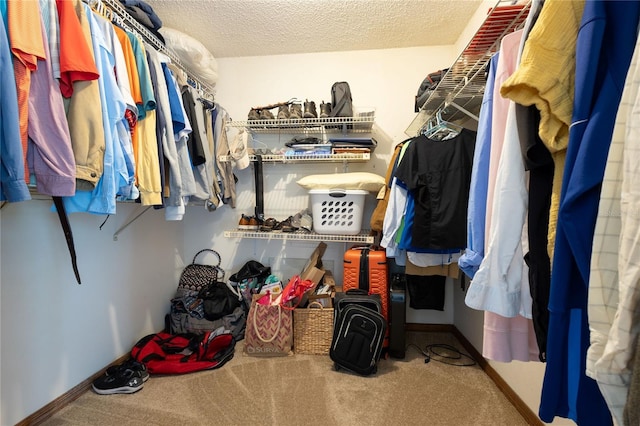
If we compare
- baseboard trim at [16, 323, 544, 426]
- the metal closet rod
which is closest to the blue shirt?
baseboard trim at [16, 323, 544, 426]

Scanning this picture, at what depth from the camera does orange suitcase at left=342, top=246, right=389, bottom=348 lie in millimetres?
1760

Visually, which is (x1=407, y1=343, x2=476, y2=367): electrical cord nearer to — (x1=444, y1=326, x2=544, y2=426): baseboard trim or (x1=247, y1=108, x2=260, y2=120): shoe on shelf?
(x1=444, y1=326, x2=544, y2=426): baseboard trim

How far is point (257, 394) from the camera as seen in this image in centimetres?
140

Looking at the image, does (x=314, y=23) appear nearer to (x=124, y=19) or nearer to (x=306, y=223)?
(x=124, y=19)

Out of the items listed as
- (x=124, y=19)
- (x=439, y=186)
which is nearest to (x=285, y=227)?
(x=439, y=186)

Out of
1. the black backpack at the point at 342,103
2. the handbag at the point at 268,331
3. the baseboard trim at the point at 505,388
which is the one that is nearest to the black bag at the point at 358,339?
the handbag at the point at 268,331

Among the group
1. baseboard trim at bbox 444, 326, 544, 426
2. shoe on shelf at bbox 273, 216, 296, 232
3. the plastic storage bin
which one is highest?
the plastic storage bin

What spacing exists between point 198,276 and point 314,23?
2.10 meters

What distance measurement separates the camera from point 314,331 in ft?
5.84

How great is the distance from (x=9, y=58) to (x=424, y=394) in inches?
82.8

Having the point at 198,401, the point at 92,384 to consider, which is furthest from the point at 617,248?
the point at 92,384

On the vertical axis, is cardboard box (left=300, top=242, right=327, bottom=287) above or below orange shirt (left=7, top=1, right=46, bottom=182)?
below

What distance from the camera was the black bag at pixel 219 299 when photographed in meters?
1.92

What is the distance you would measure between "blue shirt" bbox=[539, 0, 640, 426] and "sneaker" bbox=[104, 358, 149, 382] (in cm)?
187
